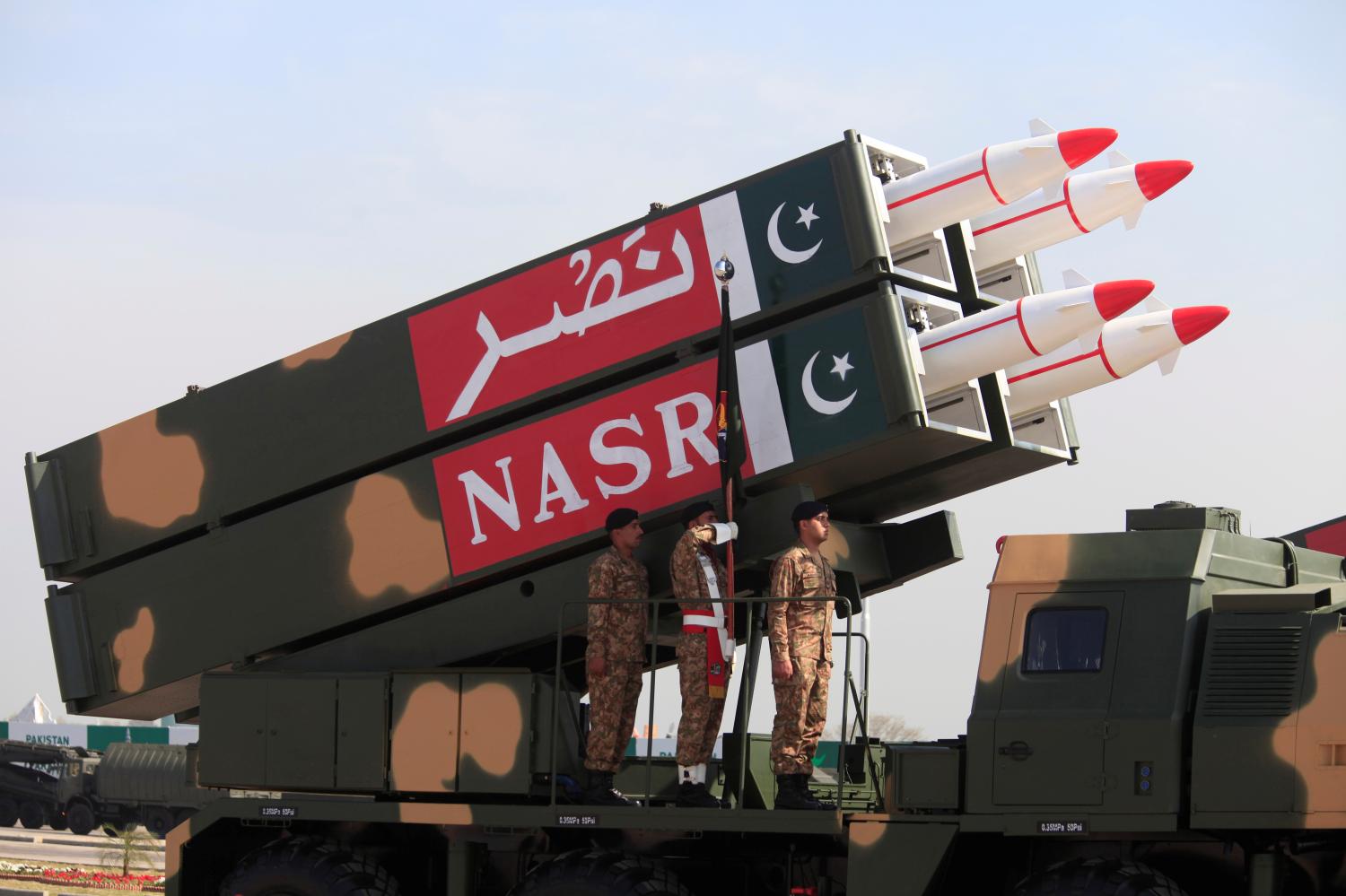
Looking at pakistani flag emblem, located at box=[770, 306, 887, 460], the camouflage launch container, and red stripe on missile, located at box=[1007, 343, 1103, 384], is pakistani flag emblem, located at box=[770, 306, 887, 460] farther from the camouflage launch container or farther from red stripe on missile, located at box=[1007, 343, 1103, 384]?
red stripe on missile, located at box=[1007, 343, 1103, 384]

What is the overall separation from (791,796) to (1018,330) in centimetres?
252

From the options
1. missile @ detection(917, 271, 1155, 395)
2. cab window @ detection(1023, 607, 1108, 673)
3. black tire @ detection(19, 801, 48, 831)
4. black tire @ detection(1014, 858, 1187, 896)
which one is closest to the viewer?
black tire @ detection(1014, 858, 1187, 896)

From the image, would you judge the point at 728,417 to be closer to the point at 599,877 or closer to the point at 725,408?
the point at 725,408

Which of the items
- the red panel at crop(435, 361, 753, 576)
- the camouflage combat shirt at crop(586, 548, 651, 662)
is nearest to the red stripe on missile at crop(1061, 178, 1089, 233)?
the red panel at crop(435, 361, 753, 576)

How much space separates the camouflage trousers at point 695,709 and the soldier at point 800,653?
32 cm

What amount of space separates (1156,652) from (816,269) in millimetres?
2469

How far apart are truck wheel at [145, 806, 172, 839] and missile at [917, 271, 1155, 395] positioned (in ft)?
77.9

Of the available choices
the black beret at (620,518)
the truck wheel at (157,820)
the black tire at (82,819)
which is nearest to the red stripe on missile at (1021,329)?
the black beret at (620,518)

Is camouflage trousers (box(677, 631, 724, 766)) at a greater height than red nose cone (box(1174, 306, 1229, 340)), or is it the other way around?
red nose cone (box(1174, 306, 1229, 340))

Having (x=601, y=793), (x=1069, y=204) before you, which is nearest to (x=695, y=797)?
(x=601, y=793)

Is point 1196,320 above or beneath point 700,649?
above

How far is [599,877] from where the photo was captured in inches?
318

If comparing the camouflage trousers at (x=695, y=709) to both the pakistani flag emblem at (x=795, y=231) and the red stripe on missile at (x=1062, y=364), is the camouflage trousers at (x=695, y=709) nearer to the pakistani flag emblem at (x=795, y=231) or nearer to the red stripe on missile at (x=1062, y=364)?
the pakistani flag emblem at (x=795, y=231)

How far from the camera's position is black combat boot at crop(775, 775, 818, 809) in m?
8.05
